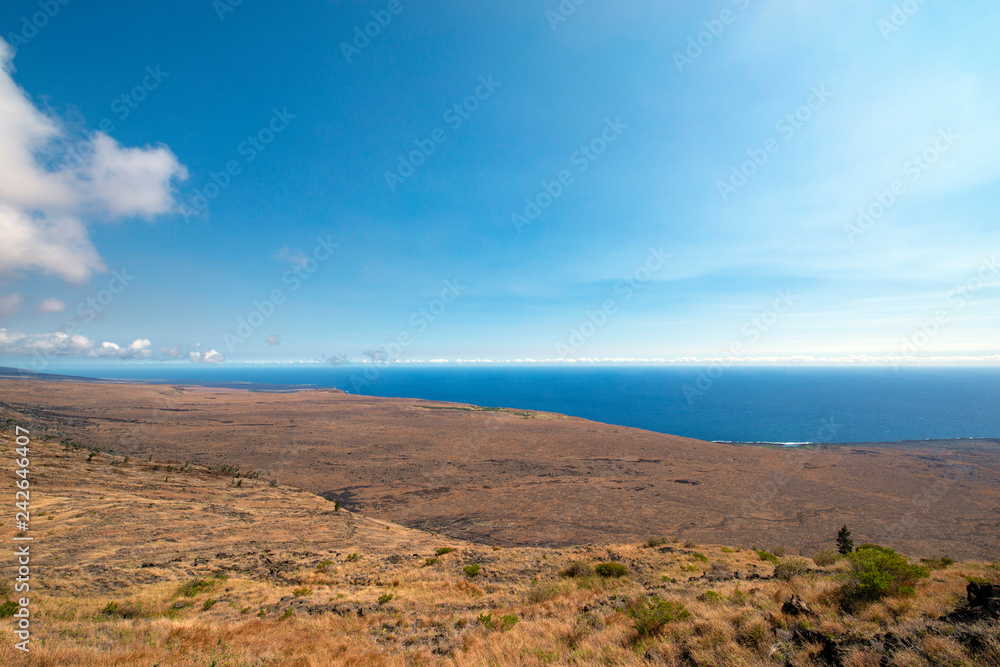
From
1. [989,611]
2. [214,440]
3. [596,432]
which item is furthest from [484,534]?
[214,440]

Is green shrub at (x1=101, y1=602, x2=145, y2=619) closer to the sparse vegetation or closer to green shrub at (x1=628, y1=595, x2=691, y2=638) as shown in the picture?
green shrub at (x1=628, y1=595, x2=691, y2=638)

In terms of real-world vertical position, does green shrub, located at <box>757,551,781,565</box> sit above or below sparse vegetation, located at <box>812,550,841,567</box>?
below

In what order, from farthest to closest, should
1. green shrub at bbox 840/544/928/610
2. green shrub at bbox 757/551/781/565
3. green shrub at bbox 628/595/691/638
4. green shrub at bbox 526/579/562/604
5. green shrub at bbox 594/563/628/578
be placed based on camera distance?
green shrub at bbox 757/551/781/565
green shrub at bbox 594/563/628/578
green shrub at bbox 526/579/562/604
green shrub at bbox 840/544/928/610
green shrub at bbox 628/595/691/638

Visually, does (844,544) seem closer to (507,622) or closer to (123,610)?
(507,622)

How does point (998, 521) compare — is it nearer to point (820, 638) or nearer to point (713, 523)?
point (713, 523)

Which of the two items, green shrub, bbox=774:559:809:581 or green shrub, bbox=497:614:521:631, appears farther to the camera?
green shrub, bbox=774:559:809:581

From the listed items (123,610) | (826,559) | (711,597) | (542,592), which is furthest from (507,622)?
(826,559)

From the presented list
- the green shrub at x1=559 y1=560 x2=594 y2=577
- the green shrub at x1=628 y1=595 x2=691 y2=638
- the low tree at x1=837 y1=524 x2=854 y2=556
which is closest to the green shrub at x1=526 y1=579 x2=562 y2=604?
the green shrub at x1=559 y1=560 x2=594 y2=577
